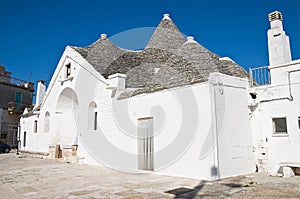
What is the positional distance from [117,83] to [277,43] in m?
7.24

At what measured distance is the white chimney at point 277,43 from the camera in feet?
30.1

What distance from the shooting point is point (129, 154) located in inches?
417

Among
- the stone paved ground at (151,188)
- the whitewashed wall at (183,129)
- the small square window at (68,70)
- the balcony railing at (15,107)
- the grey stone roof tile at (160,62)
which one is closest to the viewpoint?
the stone paved ground at (151,188)

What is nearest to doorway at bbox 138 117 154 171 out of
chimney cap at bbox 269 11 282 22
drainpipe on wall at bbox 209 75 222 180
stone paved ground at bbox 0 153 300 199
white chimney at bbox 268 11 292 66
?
stone paved ground at bbox 0 153 300 199

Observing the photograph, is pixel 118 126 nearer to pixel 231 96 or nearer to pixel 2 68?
pixel 231 96

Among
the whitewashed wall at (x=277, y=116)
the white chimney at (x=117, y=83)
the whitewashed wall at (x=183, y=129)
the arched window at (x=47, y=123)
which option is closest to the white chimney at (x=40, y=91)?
the arched window at (x=47, y=123)

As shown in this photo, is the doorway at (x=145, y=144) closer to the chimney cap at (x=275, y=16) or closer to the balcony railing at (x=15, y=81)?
the chimney cap at (x=275, y=16)

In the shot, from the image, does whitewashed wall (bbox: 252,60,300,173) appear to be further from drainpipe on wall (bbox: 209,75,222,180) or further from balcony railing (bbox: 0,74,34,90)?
balcony railing (bbox: 0,74,34,90)

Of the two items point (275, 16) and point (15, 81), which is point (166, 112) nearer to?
point (275, 16)

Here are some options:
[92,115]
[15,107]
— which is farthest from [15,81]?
[92,115]

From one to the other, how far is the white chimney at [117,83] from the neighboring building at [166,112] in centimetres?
5

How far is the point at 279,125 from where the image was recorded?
9016 mm

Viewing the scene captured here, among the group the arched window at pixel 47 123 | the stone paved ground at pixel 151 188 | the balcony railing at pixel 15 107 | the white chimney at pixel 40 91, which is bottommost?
the stone paved ground at pixel 151 188

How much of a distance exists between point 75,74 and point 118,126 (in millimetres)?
5746
